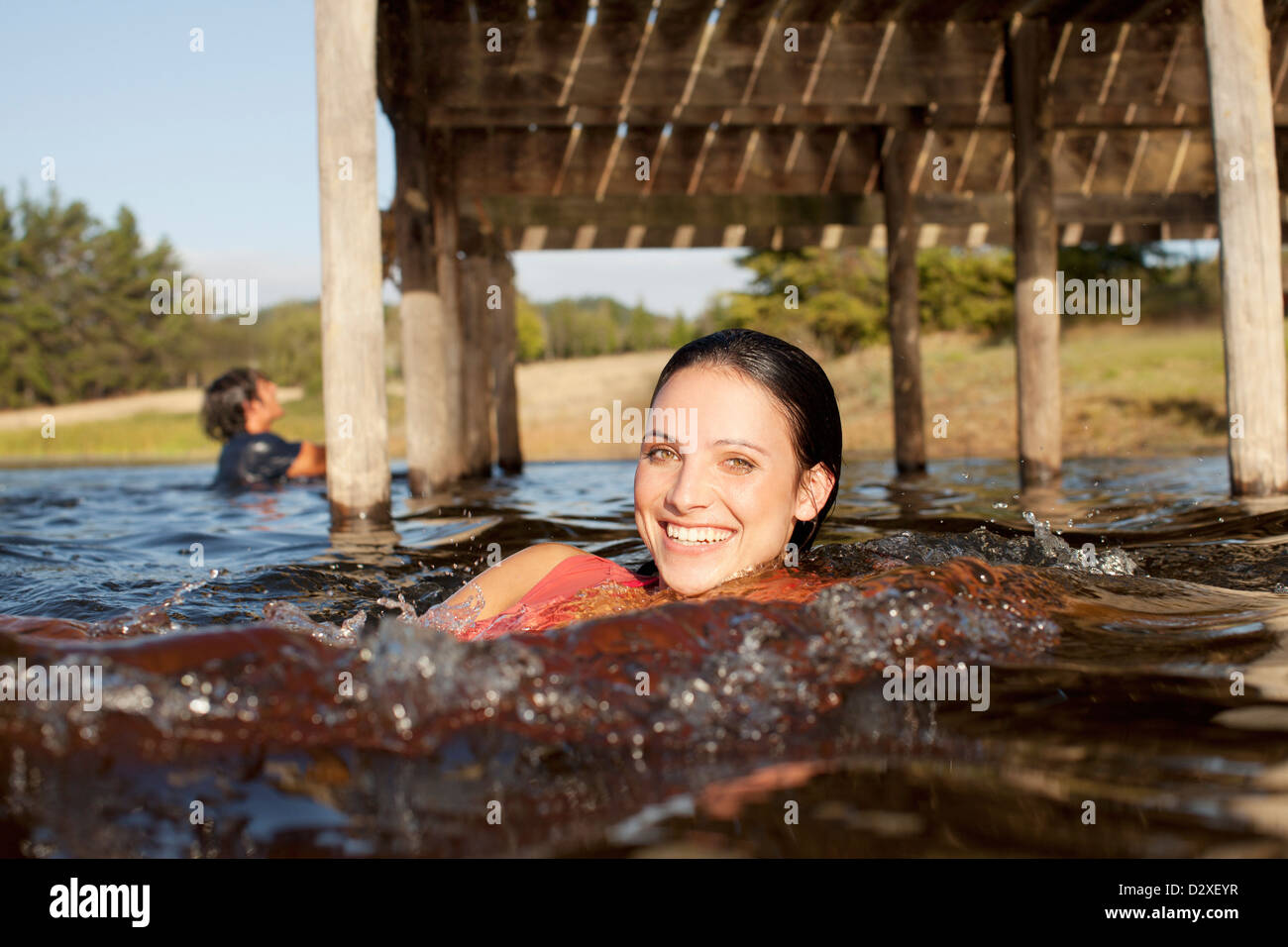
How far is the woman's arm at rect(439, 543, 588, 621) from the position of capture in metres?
3.36

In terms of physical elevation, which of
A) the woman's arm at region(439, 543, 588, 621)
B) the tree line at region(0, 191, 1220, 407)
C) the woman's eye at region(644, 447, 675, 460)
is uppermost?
the tree line at region(0, 191, 1220, 407)

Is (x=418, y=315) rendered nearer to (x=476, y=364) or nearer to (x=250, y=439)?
(x=250, y=439)

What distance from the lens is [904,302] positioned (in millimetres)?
10875

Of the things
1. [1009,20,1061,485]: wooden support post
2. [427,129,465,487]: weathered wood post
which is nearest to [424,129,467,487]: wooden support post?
[427,129,465,487]: weathered wood post

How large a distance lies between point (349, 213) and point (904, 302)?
657 cm

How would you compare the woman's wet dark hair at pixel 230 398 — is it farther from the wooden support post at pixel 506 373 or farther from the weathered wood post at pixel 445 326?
the wooden support post at pixel 506 373

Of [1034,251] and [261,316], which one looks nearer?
[1034,251]

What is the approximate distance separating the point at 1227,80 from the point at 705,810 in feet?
19.6

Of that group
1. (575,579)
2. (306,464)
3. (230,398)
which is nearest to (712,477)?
(575,579)

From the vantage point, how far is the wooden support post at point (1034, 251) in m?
8.64

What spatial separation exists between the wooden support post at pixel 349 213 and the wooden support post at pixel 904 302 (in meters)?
6.22

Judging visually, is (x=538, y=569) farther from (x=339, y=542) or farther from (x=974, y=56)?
(x=974, y=56)

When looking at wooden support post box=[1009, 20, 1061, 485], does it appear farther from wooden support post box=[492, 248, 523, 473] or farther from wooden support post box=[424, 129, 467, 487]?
wooden support post box=[492, 248, 523, 473]

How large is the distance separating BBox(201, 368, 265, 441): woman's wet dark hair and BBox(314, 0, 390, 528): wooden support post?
5199mm
